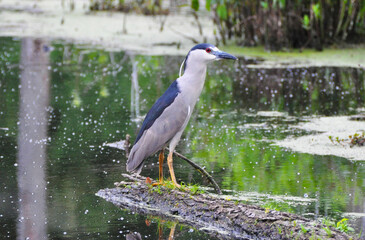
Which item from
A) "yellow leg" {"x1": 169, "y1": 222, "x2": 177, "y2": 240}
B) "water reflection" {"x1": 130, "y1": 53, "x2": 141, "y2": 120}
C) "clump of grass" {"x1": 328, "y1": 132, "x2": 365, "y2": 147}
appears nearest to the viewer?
"yellow leg" {"x1": 169, "y1": 222, "x2": 177, "y2": 240}

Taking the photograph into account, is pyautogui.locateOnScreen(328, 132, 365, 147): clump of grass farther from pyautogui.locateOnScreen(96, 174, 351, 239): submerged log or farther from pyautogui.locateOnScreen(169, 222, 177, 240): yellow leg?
pyautogui.locateOnScreen(169, 222, 177, 240): yellow leg

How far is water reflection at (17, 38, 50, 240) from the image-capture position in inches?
183

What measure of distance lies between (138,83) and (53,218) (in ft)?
18.0

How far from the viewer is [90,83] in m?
9.94

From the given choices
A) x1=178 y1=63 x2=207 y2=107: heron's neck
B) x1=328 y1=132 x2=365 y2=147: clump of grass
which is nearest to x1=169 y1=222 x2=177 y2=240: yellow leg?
x1=178 y1=63 x2=207 y2=107: heron's neck

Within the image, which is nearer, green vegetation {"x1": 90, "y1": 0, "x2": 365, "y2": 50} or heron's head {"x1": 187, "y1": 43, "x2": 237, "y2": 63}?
heron's head {"x1": 187, "y1": 43, "x2": 237, "y2": 63}

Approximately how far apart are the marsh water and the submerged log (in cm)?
11

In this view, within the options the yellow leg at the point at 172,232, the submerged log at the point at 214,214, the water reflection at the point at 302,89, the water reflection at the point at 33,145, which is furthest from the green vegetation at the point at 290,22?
the yellow leg at the point at 172,232

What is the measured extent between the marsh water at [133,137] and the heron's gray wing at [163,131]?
0.38 m

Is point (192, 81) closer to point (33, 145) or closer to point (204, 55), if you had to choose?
point (204, 55)

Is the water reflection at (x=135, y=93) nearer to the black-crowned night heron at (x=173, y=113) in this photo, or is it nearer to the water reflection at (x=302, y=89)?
the water reflection at (x=302, y=89)

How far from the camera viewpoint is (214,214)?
4.46 metres

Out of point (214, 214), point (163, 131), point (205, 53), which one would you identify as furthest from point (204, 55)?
point (214, 214)

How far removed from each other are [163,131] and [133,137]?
210 centimetres
